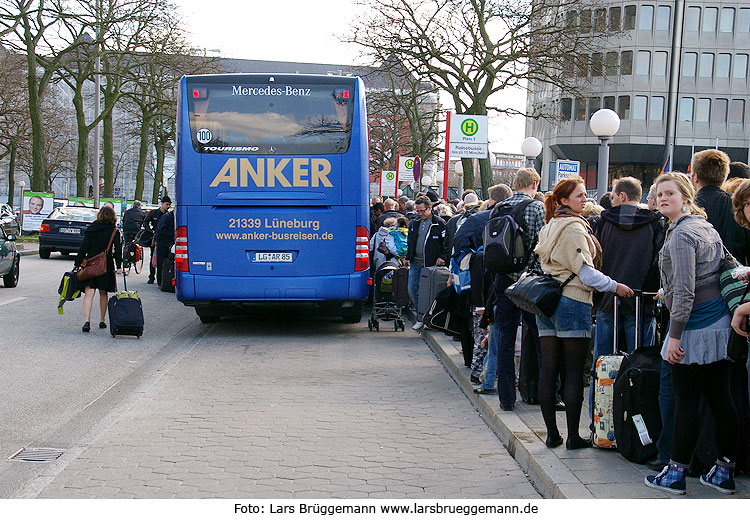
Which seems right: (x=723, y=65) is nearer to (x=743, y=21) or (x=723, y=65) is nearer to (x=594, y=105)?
(x=743, y=21)

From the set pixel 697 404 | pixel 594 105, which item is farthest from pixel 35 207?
pixel 594 105

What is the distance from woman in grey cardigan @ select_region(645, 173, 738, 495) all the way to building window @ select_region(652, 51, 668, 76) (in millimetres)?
60982

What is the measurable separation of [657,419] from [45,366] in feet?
21.9

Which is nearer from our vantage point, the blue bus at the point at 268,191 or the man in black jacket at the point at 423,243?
the man in black jacket at the point at 423,243

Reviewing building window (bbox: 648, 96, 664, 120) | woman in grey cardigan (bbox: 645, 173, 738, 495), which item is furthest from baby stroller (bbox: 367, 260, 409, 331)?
building window (bbox: 648, 96, 664, 120)

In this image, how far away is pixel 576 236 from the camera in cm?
578

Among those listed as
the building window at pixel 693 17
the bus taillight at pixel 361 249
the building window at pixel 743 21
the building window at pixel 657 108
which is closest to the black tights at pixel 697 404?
the bus taillight at pixel 361 249

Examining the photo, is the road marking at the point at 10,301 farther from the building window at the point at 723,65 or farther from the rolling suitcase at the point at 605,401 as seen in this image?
the building window at the point at 723,65

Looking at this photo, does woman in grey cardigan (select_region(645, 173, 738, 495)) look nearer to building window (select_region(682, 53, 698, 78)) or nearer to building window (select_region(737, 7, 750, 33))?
building window (select_region(682, 53, 698, 78))

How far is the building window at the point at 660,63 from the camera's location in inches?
2442

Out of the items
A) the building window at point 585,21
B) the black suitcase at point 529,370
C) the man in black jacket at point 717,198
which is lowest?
the black suitcase at point 529,370

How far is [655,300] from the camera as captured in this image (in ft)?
20.3

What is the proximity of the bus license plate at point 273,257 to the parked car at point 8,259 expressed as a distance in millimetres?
7724
